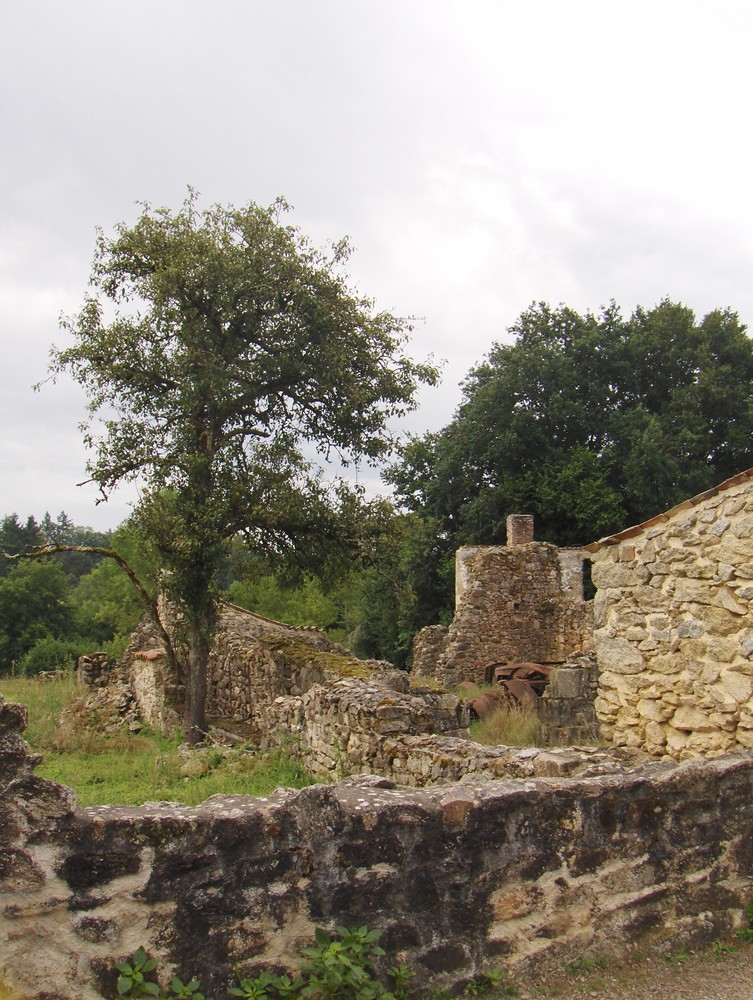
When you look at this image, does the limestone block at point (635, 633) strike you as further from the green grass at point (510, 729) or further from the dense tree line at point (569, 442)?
the dense tree line at point (569, 442)

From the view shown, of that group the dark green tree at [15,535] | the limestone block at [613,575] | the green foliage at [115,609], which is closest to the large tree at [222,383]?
the limestone block at [613,575]

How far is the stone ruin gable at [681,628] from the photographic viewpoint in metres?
5.45

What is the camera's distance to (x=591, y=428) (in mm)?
28938

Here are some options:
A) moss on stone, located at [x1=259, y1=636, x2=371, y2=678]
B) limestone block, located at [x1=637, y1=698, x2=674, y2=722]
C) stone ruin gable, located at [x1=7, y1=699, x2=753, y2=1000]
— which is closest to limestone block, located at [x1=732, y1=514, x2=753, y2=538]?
limestone block, located at [x1=637, y1=698, x2=674, y2=722]

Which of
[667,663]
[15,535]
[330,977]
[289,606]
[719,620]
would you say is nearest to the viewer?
[330,977]

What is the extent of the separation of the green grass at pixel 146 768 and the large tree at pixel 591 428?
1771 cm

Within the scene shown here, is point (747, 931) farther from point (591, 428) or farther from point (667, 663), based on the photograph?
point (591, 428)

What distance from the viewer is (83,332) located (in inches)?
539

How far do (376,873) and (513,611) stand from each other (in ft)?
60.8

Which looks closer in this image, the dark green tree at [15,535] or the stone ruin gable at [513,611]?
the stone ruin gable at [513,611]

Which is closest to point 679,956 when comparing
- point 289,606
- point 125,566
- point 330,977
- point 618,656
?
point 330,977

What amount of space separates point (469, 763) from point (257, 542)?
8116 mm

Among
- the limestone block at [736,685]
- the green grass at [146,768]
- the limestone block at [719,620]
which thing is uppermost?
the limestone block at [719,620]

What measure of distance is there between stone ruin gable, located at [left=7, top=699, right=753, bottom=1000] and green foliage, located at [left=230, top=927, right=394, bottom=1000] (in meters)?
0.06
